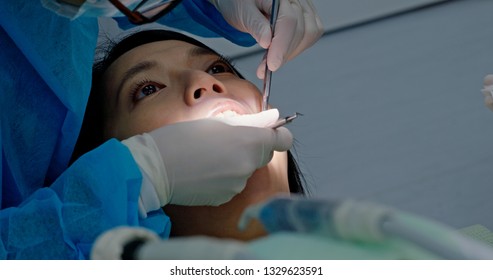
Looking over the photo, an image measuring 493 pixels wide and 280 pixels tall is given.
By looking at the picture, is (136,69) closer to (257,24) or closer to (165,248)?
(257,24)

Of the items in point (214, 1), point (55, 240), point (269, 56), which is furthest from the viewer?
point (214, 1)

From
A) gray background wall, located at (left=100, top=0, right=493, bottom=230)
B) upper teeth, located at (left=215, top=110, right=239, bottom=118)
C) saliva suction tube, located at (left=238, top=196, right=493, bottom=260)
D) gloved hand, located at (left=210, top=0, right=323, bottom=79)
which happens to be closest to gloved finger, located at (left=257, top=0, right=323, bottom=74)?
gloved hand, located at (left=210, top=0, right=323, bottom=79)

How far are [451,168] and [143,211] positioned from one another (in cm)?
128

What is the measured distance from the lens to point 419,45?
270 cm

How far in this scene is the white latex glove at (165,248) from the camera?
2.05ft

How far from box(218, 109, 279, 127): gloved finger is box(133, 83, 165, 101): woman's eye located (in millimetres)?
225

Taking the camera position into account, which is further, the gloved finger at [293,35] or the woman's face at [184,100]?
the gloved finger at [293,35]

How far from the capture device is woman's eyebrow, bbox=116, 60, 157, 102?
4.89 ft

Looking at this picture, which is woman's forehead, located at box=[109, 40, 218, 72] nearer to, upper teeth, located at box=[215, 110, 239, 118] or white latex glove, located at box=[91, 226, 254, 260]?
upper teeth, located at box=[215, 110, 239, 118]

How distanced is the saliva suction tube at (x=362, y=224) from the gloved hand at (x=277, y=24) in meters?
0.89

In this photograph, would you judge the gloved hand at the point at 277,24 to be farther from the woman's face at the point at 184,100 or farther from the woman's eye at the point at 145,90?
the woman's eye at the point at 145,90

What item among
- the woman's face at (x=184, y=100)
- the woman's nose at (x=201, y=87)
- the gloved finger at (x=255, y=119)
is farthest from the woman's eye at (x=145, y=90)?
the gloved finger at (x=255, y=119)
